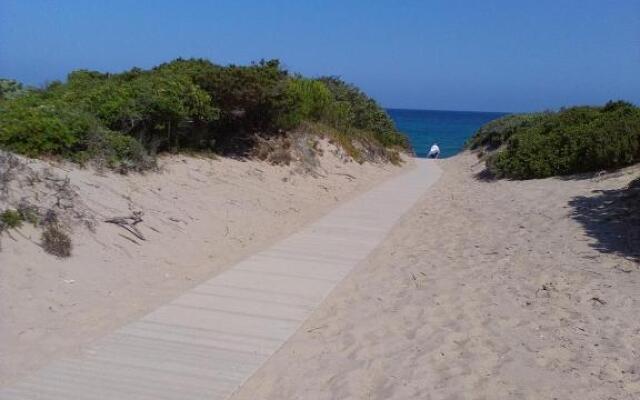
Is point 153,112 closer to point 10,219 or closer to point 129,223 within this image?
point 129,223

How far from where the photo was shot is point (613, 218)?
9672 mm

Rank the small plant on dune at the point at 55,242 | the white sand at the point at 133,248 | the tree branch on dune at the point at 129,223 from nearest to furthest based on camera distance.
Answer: the white sand at the point at 133,248, the small plant on dune at the point at 55,242, the tree branch on dune at the point at 129,223

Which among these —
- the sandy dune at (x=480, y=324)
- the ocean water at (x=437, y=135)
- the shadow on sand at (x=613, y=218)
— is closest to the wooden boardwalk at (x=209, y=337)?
the sandy dune at (x=480, y=324)

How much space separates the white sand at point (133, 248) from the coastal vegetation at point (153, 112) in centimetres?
60

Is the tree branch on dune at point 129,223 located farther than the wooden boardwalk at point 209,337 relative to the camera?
Yes

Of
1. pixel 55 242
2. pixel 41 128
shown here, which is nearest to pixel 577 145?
pixel 41 128

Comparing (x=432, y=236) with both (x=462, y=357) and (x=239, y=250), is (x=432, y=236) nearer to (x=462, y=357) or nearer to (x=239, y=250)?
(x=239, y=250)

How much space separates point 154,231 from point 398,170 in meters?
16.4

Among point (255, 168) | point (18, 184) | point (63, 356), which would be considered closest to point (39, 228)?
point (18, 184)

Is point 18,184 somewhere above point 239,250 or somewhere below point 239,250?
above

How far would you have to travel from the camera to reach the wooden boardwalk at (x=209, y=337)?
470 cm

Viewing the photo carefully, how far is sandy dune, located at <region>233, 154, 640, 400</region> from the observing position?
4.79 metres

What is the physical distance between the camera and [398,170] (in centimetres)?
2427

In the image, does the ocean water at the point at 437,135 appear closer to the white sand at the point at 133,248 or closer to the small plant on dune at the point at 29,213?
the white sand at the point at 133,248
